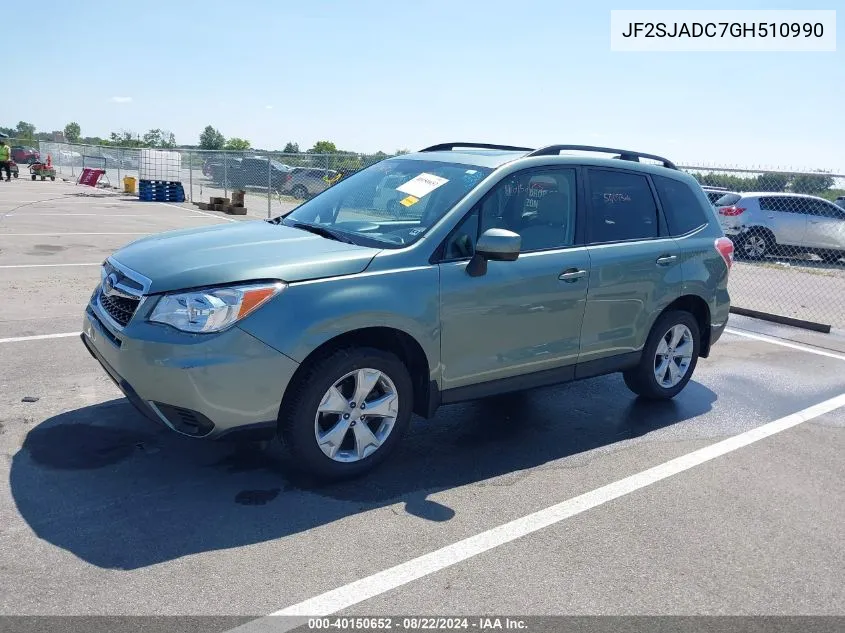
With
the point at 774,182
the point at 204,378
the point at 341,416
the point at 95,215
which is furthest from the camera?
the point at 95,215

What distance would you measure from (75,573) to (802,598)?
10.1 ft

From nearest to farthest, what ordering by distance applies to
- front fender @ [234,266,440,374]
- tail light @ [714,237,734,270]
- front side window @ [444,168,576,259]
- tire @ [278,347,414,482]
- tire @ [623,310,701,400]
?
front fender @ [234,266,440,374] < tire @ [278,347,414,482] < front side window @ [444,168,576,259] < tire @ [623,310,701,400] < tail light @ [714,237,734,270]

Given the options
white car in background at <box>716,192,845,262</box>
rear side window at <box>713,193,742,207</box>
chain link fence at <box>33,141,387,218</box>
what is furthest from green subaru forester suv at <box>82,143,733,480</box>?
chain link fence at <box>33,141,387,218</box>

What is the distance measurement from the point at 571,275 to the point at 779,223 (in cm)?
1397

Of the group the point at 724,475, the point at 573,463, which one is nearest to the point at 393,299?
the point at 573,463

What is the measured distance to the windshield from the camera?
452cm

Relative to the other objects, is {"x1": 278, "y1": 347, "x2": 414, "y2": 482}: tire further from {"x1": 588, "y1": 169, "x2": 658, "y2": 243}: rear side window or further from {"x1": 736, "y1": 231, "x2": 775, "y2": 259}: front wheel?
{"x1": 736, "y1": 231, "x2": 775, "y2": 259}: front wheel

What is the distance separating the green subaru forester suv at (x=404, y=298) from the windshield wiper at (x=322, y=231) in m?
0.02

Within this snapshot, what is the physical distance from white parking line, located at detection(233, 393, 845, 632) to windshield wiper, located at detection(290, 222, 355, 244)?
6.04ft

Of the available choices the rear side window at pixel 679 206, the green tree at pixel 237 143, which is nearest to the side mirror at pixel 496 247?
the rear side window at pixel 679 206

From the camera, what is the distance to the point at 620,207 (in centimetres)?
539

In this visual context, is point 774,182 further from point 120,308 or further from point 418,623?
point 418,623

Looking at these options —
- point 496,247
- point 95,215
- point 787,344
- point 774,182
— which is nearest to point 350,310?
point 496,247

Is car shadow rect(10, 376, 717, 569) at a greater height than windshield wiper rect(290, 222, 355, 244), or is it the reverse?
windshield wiper rect(290, 222, 355, 244)
